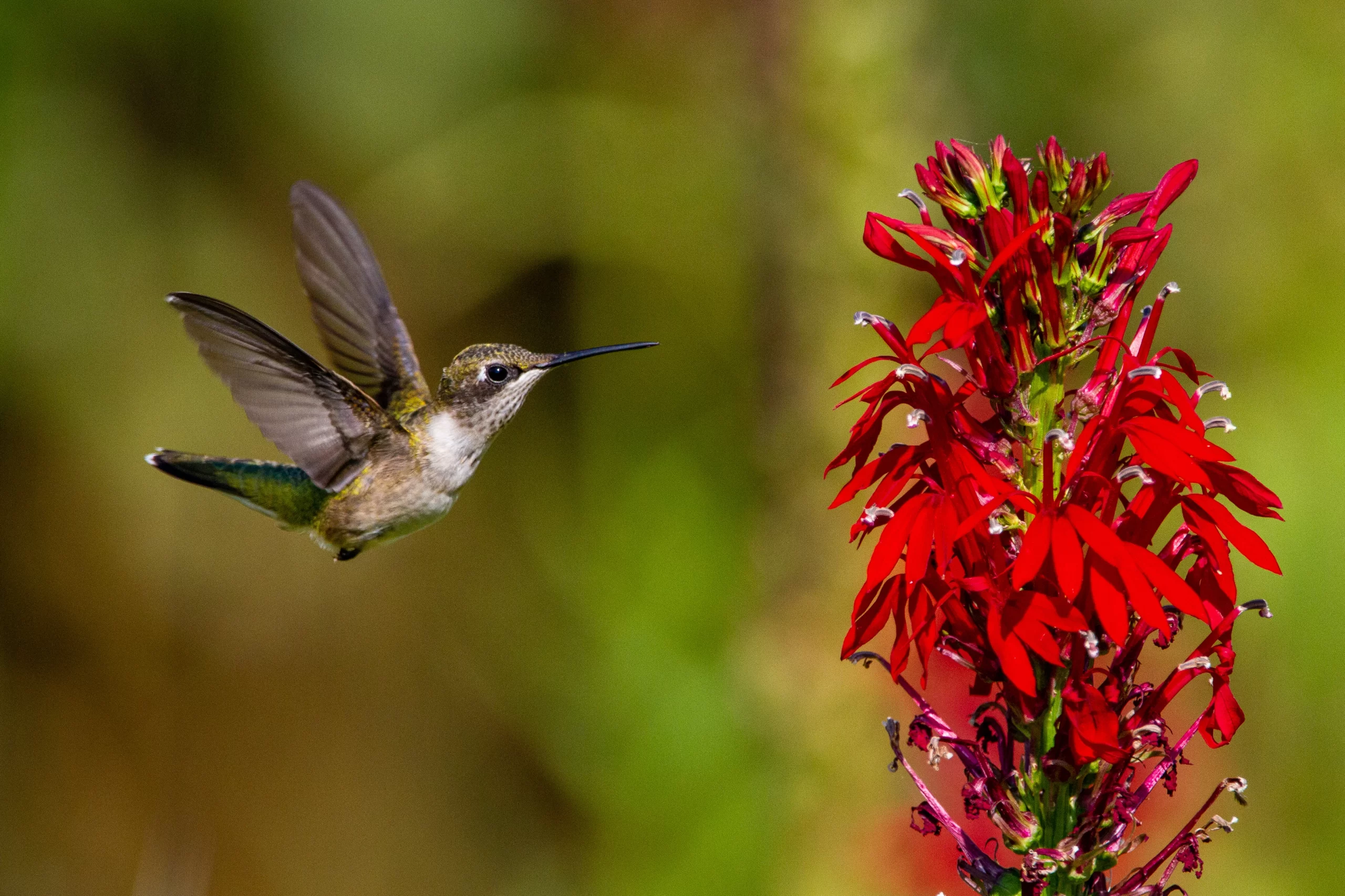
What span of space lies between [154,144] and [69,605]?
5.00 ft

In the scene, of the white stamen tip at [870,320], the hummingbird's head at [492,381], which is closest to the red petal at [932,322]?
the white stamen tip at [870,320]

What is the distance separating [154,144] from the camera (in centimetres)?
378

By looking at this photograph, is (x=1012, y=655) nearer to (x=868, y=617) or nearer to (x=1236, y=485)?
(x=868, y=617)

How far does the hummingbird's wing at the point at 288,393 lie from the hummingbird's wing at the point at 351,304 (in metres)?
0.11

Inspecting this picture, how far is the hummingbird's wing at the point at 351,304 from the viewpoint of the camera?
1.95m

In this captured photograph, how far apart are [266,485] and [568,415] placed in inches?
76.7

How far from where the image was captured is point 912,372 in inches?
46.8

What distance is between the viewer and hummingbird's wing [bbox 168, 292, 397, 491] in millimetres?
1784

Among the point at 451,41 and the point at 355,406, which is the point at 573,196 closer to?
the point at 451,41

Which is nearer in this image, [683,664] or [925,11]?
[925,11]

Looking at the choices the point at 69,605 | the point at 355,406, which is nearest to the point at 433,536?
the point at 69,605

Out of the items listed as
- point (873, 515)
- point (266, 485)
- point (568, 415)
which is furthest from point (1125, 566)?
point (568, 415)

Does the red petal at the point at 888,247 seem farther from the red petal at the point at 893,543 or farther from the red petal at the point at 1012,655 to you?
the red petal at the point at 1012,655

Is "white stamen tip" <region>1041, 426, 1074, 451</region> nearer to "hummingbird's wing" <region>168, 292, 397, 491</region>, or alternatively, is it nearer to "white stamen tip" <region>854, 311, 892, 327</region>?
"white stamen tip" <region>854, 311, 892, 327</region>
